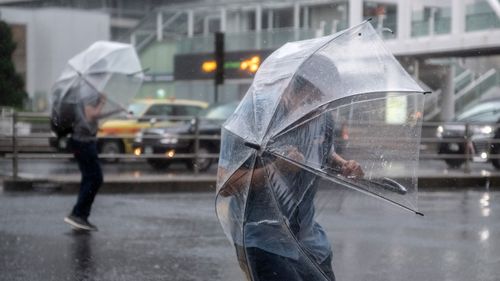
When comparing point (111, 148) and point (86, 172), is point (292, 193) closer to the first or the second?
point (86, 172)

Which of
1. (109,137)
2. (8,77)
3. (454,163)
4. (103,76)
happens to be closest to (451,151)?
(454,163)

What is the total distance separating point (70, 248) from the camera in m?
9.13

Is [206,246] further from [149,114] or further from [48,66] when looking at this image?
[48,66]

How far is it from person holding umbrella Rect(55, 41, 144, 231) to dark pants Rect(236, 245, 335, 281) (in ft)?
19.2

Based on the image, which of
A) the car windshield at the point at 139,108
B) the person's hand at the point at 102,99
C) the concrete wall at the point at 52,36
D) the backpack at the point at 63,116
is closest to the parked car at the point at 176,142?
the car windshield at the point at 139,108

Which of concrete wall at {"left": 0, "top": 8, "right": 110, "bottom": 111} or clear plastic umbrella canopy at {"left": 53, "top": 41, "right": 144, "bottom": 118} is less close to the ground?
concrete wall at {"left": 0, "top": 8, "right": 110, "bottom": 111}

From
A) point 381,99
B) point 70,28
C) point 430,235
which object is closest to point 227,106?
point 430,235

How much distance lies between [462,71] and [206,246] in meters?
22.9

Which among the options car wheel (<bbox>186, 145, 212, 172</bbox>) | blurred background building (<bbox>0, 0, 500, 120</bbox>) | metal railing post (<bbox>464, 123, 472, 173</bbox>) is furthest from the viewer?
blurred background building (<bbox>0, 0, 500, 120</bbox>)

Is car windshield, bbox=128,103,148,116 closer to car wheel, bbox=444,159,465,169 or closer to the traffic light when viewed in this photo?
the traffic light

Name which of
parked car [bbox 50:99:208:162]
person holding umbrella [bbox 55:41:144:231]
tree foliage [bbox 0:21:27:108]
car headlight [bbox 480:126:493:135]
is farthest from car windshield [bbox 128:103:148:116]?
tree foliage [bbox 0:21:27:108]

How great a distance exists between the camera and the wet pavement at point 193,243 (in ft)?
26.2

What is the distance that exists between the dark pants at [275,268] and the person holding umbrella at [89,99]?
586cm

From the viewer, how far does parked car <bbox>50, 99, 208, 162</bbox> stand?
68.0 ft
